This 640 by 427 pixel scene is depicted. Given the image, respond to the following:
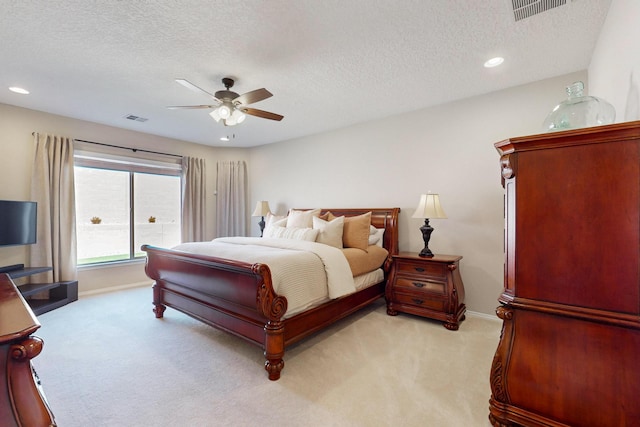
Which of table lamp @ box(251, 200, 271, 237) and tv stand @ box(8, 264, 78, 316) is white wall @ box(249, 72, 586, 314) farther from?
tv stand @ box(8, 264, 78, 316)

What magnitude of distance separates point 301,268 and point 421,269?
160cm

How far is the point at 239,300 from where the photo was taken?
91.4 inches

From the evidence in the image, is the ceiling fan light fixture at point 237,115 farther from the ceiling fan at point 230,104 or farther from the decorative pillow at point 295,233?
the decorative pillow at point 295,233

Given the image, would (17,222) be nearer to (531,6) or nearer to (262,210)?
(262,210)

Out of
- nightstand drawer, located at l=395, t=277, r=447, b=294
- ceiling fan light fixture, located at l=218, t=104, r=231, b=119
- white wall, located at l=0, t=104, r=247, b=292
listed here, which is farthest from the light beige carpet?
ceiling fan light fixture, located at l=218, t=104, r=231, b=119

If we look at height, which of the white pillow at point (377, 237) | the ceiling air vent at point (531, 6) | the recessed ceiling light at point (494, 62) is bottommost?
the white pillow at point (377, 237)

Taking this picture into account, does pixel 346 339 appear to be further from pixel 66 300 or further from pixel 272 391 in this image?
pixel 66 300

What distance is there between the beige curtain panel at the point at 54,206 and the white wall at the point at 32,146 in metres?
0.13

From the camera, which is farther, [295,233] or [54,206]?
[54,206]

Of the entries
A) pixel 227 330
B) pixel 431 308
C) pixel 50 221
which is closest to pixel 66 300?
pixel 50 221

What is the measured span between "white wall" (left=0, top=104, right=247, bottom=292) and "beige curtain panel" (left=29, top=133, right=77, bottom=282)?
0.13 metres

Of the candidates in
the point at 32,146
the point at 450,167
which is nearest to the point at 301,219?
the point at 450,167

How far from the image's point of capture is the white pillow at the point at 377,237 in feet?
12.2

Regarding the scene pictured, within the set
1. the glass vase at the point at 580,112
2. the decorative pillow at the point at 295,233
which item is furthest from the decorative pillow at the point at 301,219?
the glass vase at the point at 580,112
